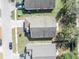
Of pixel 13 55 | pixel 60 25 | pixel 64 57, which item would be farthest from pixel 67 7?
pixel 13 55

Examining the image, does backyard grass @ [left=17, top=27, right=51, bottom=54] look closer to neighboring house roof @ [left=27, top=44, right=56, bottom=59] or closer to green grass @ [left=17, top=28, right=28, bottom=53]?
green grass @ [left=17, top=28, right=28, bottom=53]

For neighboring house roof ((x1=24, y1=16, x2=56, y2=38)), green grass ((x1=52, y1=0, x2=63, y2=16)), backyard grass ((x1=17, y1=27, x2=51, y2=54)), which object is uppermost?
green grass ((x1=52, y1=0, x2=63, y2=16))

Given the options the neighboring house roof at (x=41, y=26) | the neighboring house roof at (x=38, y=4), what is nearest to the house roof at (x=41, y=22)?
the neighboring house roof at (x=41, y=26)

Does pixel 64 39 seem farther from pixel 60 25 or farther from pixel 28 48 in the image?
pixel 28 48

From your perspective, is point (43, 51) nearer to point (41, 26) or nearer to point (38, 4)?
point (41, 26)

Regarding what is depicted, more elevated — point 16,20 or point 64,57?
point 16,20

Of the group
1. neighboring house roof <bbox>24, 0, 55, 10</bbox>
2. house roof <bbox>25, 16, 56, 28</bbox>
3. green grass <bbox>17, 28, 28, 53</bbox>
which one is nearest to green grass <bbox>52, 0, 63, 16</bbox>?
neighboring house roof <bbox>24, 0, 55, 10</bbox>
